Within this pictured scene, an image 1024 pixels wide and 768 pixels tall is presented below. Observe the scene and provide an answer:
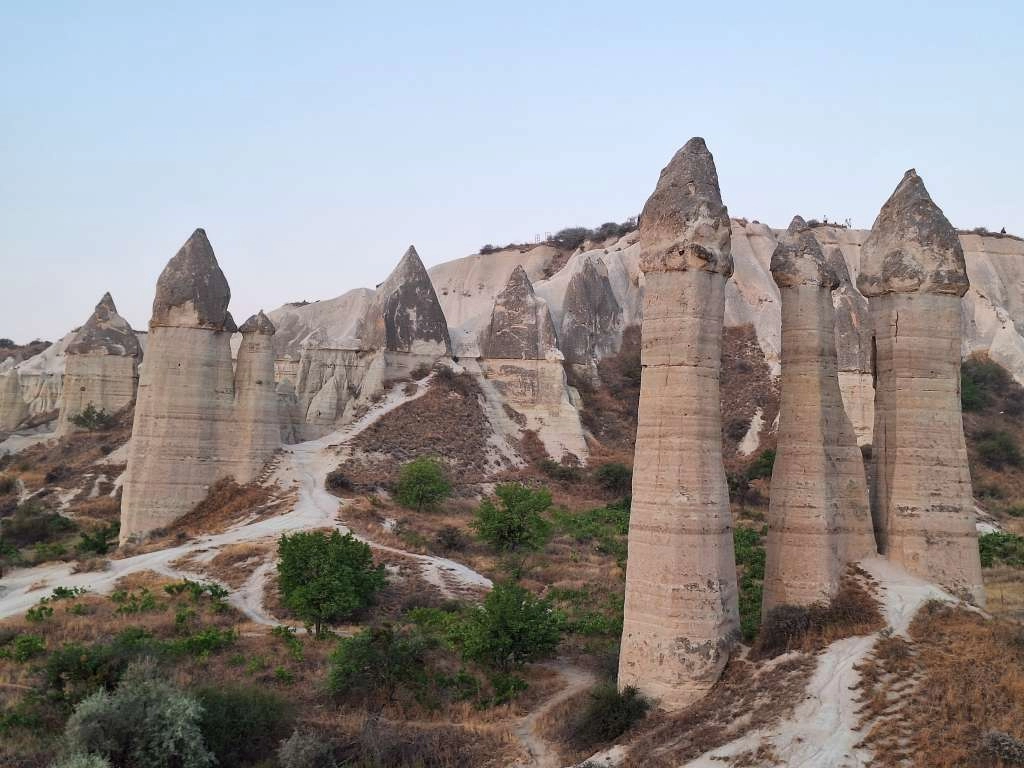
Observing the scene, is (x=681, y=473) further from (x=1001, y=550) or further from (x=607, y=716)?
(x=1001, y=550)

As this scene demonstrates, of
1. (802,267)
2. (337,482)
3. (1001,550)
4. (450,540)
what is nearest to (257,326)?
(337,482)

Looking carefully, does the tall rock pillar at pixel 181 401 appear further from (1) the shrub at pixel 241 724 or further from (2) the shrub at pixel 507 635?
(1) the shrub at pixel 241 724

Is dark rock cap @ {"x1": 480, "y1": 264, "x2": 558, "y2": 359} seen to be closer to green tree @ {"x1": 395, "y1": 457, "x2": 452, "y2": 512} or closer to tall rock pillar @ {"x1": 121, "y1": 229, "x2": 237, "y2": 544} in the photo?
green tree @ {"x1": 395, "y1": 457, "x2": 452, "y2": 512}

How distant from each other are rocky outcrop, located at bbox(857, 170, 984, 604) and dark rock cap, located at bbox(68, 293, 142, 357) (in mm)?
34630

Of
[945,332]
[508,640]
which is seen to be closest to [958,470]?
[945,332]

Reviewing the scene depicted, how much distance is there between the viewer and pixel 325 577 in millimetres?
15750

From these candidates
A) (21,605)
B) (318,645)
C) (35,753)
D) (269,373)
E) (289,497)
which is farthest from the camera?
(269,373)

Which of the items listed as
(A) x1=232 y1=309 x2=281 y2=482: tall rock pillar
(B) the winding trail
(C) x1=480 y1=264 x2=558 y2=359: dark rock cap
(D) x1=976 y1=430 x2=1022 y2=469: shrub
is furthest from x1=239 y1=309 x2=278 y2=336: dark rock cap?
(D) x1=976 y1=430 x2=1022 y2=469: shrub

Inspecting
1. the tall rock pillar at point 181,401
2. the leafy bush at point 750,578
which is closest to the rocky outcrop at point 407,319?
the tall rock pillar at point 181,401

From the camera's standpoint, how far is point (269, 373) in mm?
25844

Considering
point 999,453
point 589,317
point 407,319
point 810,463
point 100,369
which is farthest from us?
point 589,317

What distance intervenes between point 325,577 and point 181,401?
35.5 ft

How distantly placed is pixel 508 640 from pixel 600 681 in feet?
5.46

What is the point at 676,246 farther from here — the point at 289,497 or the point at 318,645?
the point at 289,497
